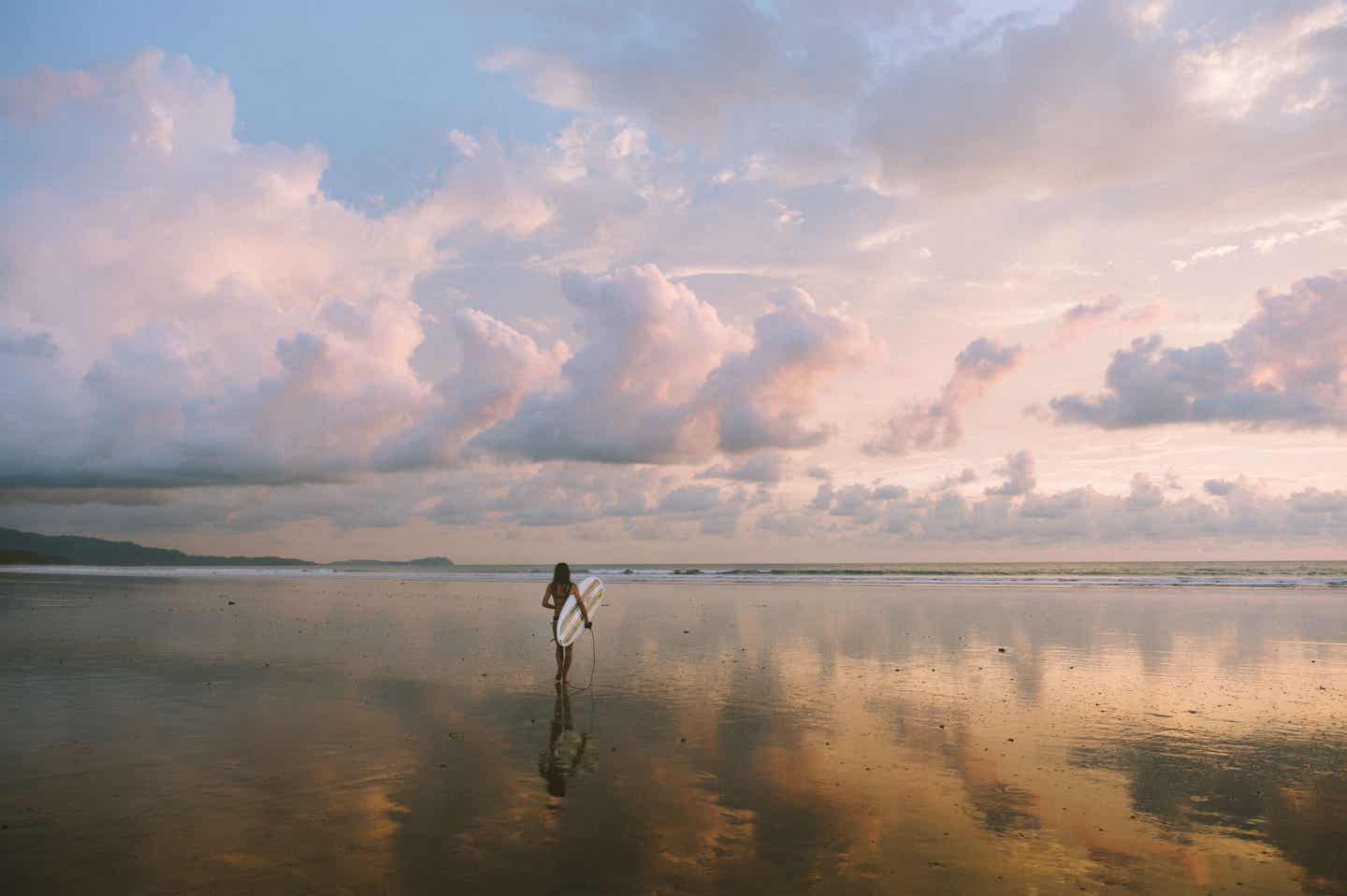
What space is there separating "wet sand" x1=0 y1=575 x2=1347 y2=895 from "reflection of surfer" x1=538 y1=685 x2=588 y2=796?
0.06 metres

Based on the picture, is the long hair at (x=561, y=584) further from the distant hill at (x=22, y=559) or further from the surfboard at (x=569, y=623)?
the distant hill at (x=22, y=559)

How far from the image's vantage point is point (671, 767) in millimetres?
Result: 10906

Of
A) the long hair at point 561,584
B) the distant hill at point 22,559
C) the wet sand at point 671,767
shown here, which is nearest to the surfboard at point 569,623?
the long hair at point 561,584

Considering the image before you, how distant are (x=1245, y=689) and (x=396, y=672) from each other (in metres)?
18.4

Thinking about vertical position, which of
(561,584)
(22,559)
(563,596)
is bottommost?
(22,559)

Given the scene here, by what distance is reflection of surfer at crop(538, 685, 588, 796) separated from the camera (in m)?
10.2

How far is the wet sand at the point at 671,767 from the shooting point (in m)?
7.54

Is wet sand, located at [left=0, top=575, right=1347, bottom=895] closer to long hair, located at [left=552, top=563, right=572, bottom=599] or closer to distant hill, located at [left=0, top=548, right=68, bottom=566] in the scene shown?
long hair, located at [left=552, top=563, right=572, bottom=599]

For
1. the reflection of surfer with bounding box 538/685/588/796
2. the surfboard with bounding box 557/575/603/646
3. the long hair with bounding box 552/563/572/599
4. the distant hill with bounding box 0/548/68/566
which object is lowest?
the distant hill with bounding box 0/548/68/566

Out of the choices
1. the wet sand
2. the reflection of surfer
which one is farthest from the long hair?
the reflection of surfer

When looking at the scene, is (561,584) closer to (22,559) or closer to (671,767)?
(671,767)

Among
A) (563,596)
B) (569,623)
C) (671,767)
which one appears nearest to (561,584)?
(563,596)

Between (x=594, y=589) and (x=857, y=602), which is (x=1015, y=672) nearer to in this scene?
(x=594, y=589)

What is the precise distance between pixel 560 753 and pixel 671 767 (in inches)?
67.6
